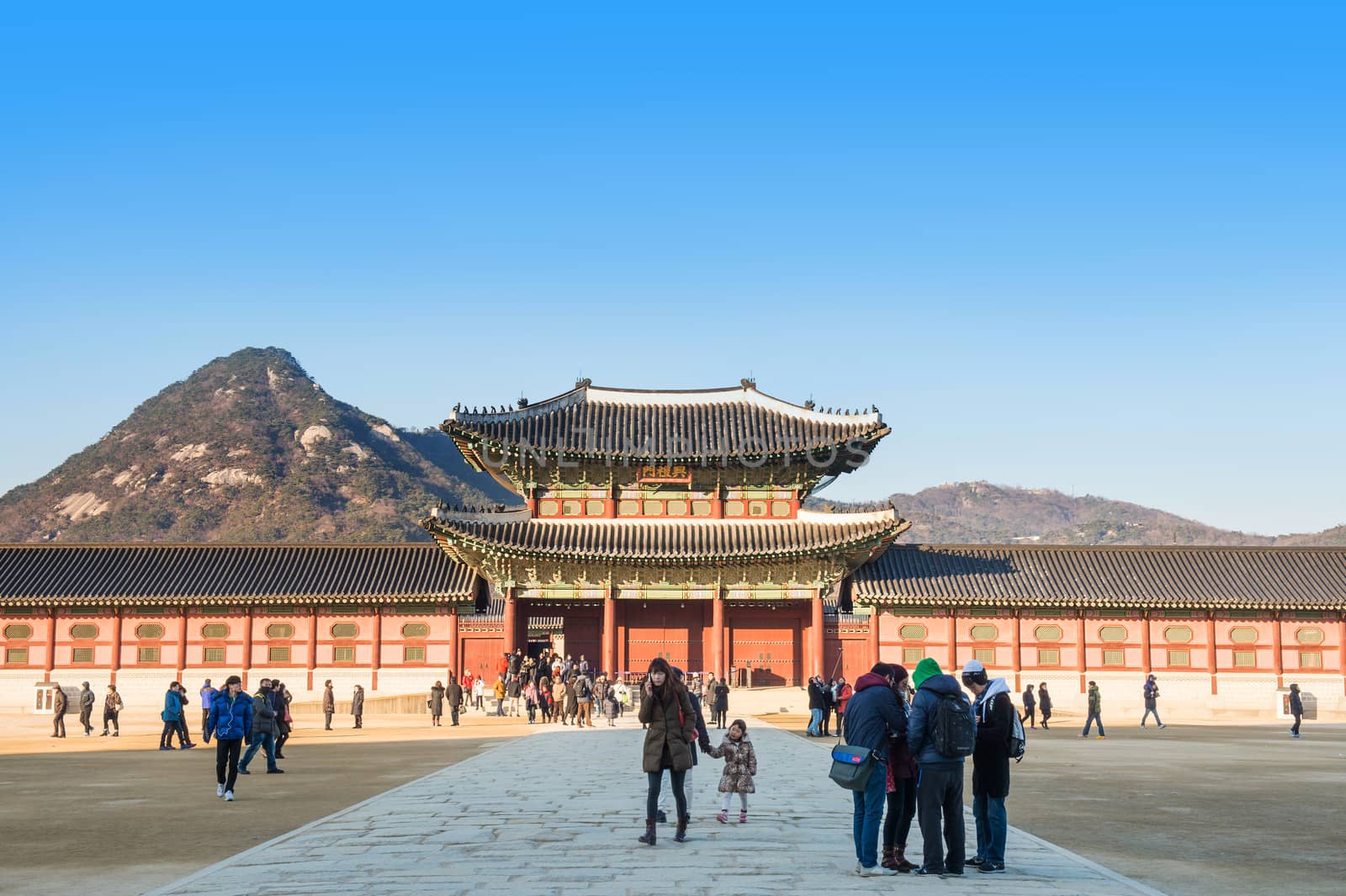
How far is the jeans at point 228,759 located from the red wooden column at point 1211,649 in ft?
115

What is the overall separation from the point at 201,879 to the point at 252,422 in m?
139

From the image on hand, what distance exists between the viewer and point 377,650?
142ft

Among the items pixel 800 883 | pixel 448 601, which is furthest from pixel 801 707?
Answer: pixel 800 883

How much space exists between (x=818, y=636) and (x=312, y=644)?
16939 mm

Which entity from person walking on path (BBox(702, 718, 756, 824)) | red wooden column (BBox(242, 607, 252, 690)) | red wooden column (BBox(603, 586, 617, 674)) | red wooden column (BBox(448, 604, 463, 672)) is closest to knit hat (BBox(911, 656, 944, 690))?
person walking on path (BBox(702, 718, 756, 824))

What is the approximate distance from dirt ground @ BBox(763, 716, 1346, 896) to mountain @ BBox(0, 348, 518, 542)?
335 ft

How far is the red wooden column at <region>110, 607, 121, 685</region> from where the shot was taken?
43500 mm

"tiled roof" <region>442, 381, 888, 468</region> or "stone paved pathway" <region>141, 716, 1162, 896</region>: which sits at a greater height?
"tiled roof" <region>442, 381, 888, 468</region>

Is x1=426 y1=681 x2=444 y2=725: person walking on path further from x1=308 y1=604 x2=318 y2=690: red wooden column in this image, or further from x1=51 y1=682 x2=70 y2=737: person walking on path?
x1=51 y1=682 x2=70 y2=737: person walking on path

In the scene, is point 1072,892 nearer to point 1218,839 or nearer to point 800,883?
point 800,883

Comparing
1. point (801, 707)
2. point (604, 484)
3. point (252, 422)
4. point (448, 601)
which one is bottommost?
point (801, 707)

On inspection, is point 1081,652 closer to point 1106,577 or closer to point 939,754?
point 1106,577

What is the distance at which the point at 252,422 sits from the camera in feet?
468

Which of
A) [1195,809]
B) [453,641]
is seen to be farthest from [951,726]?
[453,641]
